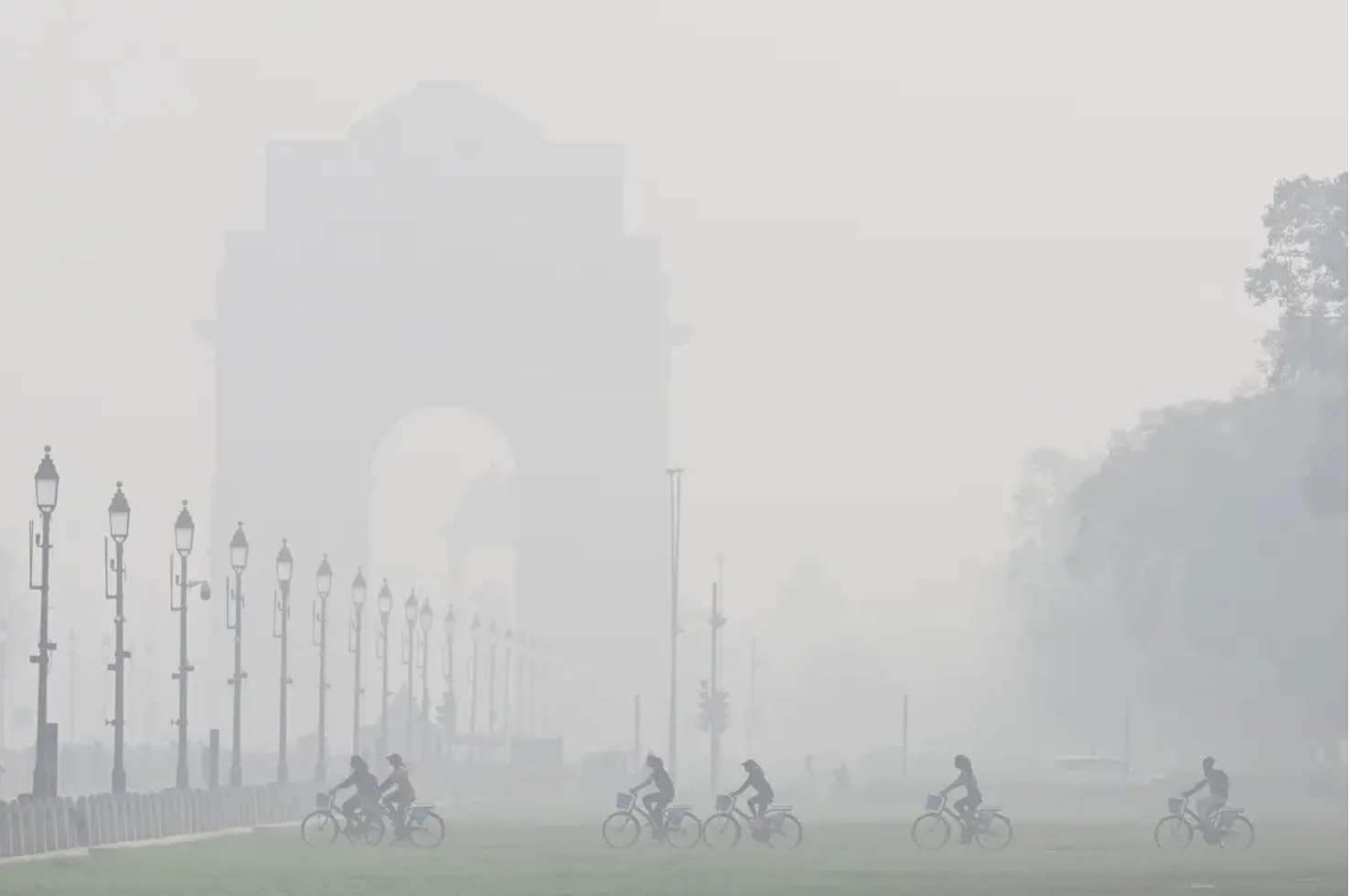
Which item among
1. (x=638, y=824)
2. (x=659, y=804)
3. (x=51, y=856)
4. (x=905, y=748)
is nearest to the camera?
(x=51, y=856)

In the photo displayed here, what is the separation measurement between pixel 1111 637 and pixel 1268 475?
20369 millimetres

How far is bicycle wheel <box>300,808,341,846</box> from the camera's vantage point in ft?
144

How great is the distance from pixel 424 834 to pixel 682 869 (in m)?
9.50

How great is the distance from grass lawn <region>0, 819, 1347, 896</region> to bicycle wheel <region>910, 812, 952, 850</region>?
204 millimetres

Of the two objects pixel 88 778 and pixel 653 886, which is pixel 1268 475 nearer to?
pixel 88 778

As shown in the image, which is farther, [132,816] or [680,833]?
[680,833]

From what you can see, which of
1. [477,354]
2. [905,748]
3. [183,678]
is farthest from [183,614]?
[477,354]

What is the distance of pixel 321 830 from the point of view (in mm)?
46375

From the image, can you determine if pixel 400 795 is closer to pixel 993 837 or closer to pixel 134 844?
pixel 134 844

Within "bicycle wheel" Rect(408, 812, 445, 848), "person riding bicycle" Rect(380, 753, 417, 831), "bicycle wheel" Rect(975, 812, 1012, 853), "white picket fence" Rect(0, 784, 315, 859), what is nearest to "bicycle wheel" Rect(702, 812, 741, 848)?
"bicycle wheel" Rect(975, 812, 1012, 853)

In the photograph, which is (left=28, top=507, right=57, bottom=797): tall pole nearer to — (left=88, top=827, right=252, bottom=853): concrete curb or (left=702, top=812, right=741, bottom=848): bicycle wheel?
(left=88, top=827, right=252, bottom=853): concrete curb

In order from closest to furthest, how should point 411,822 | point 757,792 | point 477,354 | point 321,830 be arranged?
1. point 757,792
2. point 411,822
3. point 321,830
4. point 477,354

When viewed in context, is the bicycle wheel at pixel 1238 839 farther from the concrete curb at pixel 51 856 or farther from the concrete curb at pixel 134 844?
the concrete curb at pixel 51 856

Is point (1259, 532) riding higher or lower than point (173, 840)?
higher
